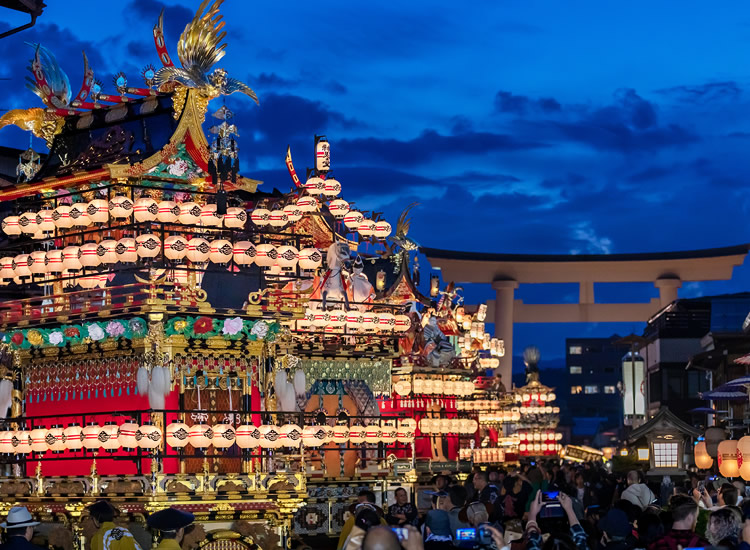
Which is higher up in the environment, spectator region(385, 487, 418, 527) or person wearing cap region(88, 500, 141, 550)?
spectator region(385, 487, 418, 527)

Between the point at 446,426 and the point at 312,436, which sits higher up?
the point at 312,436

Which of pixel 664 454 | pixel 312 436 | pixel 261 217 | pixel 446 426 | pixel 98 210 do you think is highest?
pixel 261 217

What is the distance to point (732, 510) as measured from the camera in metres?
13.9

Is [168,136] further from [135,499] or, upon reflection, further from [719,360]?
[719,360]

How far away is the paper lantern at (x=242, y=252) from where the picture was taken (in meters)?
25.7

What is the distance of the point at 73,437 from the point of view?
24.4 metres

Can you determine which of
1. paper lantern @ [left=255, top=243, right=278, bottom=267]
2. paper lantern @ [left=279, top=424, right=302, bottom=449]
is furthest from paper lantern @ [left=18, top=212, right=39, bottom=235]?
paper lantern @ [left=279, top=424, right=302, bottom=449]

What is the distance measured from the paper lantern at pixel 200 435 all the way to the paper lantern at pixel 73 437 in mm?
2066

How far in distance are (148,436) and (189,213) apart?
181 inches

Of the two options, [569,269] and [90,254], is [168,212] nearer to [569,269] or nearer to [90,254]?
[90,254]

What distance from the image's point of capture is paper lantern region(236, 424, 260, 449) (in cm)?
2502

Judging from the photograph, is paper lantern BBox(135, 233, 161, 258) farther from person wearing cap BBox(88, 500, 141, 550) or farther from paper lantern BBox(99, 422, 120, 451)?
person wearing cap BBox(88, 500, 141, 550)

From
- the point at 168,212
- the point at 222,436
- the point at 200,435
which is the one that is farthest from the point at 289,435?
the point at 168,212

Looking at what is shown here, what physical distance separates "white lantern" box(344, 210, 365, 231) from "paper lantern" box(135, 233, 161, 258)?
9.91m
